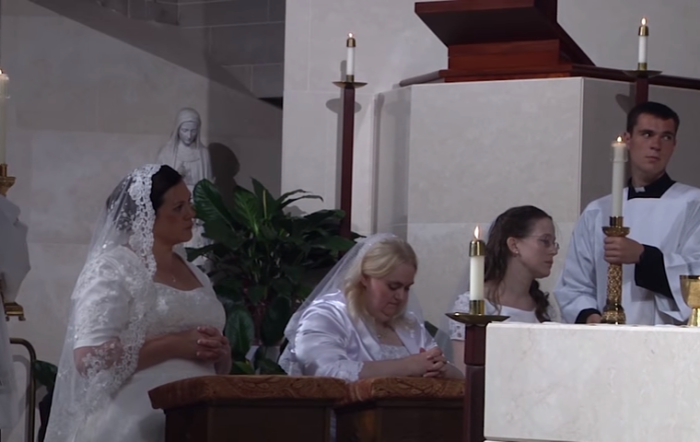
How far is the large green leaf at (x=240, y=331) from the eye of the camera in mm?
6875

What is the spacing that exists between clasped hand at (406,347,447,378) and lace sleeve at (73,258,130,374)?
1010 mm

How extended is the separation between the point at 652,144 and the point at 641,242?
415 millimetres

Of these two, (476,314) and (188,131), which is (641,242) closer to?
(476,314)

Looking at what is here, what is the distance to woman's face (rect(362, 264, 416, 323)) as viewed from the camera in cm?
525

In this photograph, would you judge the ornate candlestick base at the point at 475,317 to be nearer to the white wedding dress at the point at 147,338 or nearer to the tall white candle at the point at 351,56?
the white wedding dress at the point at 147,338

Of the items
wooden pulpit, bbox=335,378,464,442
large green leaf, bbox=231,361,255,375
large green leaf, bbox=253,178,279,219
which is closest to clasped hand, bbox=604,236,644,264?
wooden pulpit, bbox=335,378,464,442

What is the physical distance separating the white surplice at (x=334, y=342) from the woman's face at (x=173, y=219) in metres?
0.57

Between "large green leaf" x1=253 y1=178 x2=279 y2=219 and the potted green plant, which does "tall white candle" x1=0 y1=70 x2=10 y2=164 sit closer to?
the potted green plant

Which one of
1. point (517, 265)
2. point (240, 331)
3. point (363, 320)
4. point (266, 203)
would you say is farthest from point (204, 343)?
point (266, 203)

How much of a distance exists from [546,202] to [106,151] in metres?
3.90

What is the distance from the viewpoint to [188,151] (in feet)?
31.1

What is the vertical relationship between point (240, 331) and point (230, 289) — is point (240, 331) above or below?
below

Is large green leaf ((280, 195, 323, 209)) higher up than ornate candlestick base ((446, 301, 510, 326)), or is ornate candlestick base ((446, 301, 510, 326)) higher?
large green leaf ((280, 195, 323, 209))

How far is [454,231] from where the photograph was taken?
7.14m
